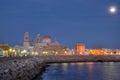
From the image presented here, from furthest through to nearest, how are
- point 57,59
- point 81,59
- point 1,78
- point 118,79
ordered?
point 81,59
point 57,59
point 118,79
point 1,78

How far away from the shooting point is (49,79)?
46.3m

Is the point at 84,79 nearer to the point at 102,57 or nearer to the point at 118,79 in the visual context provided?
the point at 118,79

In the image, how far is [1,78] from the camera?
2223 centimetres

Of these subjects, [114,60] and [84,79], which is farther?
[114,60]

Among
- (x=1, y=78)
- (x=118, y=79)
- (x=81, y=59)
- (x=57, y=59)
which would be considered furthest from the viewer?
(x=81, y=59)

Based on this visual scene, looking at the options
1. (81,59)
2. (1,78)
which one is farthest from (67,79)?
(81,59)

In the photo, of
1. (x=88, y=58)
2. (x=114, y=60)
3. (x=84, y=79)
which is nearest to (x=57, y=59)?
(x=88, y=58)

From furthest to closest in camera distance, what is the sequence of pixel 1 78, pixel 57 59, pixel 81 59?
pixel 81 59
pixel 57 59
pixel 1 78

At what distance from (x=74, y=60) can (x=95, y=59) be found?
46.9 feet

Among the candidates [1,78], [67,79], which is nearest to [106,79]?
[67,79]

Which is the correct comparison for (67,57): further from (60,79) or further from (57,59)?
(60,79)

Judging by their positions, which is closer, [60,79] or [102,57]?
[60,79]

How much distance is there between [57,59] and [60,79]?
94863 mm

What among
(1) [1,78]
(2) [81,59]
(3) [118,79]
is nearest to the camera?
(1) [1,78]
